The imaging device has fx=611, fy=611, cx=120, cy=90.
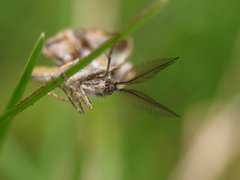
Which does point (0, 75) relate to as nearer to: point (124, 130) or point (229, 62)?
point (124, 130)

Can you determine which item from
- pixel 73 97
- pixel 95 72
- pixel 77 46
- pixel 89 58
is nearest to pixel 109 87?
pixel 95 72

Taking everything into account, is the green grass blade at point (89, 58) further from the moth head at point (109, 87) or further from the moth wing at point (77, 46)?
the moth wing at point (77, 46)

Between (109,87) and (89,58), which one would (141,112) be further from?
(89,58)

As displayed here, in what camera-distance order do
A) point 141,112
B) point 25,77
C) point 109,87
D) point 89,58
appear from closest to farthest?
1. point 89,58
2. point 25,77
3. point 109,87
4. point 141,112

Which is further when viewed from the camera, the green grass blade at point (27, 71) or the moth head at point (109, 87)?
the moth head at point (109, 87)

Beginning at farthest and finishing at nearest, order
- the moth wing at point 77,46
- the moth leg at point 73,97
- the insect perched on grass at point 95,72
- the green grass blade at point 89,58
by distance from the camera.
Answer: the moth wing at point 77,46 → the moth leg at point 73,97 → the insect perched on grass at point 95,72 → the green grass blade at point 89,58

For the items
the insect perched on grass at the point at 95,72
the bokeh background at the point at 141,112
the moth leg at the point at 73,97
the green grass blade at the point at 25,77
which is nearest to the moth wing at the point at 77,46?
the insect perched on grass at the point at 95,72
